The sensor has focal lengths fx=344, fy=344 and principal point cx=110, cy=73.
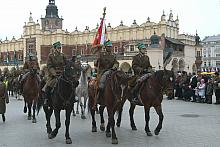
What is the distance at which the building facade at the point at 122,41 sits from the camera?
52312 millimetres

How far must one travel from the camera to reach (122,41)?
60906 millimetres

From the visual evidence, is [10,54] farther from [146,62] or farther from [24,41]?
[146,62]

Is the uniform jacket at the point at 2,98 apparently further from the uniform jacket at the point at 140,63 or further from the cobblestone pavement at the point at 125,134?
the uniform jacket at the point at 140,63

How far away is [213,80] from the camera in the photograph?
773 inches

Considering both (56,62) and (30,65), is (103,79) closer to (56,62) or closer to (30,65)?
(56,62)

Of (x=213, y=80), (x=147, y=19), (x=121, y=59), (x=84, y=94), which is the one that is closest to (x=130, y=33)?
(x=147, y=19)

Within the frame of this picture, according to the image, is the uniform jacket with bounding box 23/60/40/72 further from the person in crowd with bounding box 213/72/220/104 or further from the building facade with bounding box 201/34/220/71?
the building facade with bounding box 201/34/220/71

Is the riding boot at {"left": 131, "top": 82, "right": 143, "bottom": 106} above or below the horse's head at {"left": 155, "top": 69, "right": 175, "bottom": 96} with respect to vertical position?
below

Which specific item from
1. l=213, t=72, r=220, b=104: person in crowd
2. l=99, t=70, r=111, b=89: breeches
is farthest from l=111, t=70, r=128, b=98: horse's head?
l=213, t=72, r=220, b=104: person in crowd

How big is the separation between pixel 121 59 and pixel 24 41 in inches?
1137

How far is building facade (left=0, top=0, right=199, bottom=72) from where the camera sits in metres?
52.3

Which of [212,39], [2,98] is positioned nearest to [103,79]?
[2,98]

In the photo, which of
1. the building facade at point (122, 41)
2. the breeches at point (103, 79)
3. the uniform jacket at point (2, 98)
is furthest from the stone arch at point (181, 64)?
the breeches at point (103, 79)

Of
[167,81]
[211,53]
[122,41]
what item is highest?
[122,41]
